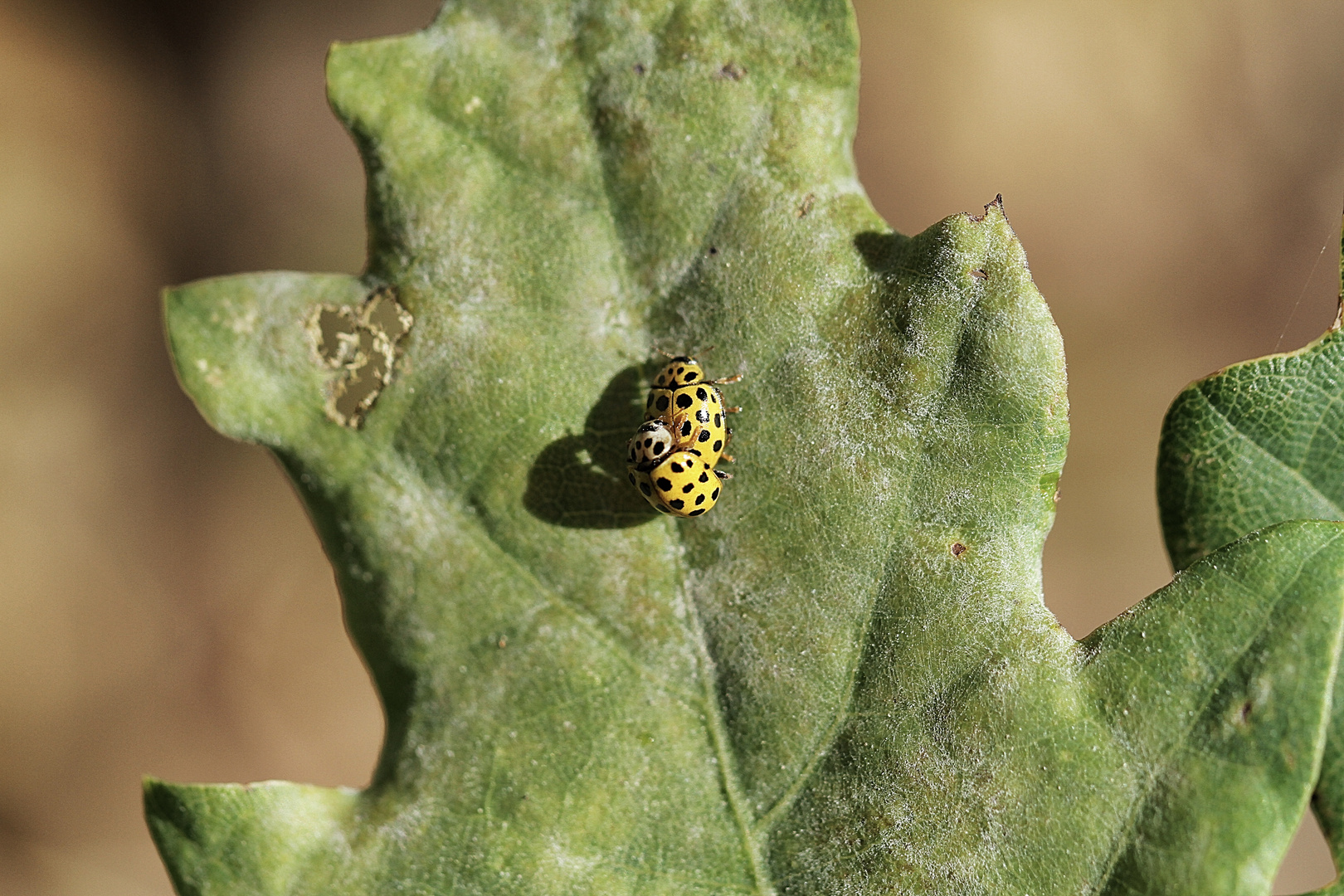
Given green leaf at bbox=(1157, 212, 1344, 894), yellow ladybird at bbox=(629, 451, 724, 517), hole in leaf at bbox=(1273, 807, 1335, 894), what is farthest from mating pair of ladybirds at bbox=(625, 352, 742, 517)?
hole in leaf at bbox=(1273, 807, 1335, 894)

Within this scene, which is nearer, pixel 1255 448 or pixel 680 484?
pixel 680 484

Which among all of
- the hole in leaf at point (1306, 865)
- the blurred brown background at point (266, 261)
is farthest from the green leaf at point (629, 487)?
the hole in leaf at point (1306, 865)

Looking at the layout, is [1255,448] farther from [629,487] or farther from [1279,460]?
[629,487]

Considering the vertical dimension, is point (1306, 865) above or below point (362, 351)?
below

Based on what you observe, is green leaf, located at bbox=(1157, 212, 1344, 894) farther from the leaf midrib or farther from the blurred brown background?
the blurred brown background

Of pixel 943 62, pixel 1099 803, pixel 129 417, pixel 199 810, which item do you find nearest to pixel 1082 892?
pixel 1099 803

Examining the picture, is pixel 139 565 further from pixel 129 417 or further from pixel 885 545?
pixel 885 545

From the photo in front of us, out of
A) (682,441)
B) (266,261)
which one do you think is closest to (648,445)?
(682,441)

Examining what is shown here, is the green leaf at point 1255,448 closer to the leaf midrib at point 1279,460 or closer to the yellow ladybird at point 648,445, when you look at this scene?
the leaf midrib at point 1279,460
